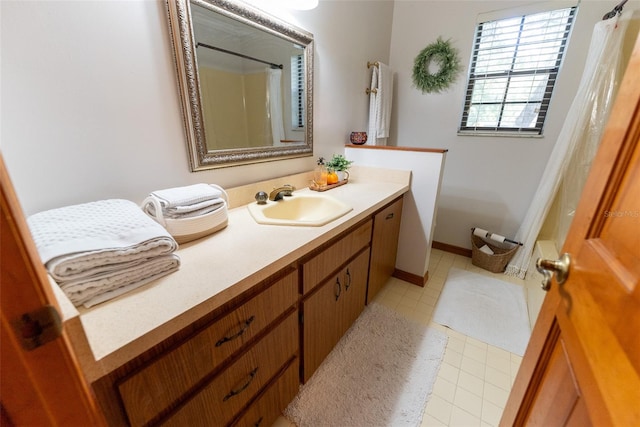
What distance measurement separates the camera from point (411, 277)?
2.14 m

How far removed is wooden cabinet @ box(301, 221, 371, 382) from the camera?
3.51ft

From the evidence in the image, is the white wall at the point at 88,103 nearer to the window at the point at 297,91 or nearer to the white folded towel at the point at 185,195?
the white folded towel at the point at 185,195

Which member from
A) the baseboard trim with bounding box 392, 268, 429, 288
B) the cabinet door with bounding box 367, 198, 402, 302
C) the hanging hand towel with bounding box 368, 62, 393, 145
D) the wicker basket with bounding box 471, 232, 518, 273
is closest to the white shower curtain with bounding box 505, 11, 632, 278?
the wicker basket with bounding box 471, 232, 518, 273

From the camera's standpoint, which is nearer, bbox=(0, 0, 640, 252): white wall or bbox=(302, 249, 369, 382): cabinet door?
bbox=(0, 0, 640, 252): white wall

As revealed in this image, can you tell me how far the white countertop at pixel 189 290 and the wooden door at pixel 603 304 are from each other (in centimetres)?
71

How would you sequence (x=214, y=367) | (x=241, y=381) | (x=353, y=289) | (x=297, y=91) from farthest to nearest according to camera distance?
(x=297, y=91), (x=353, y=289), (x=241, y=381), (x=214, y=367)

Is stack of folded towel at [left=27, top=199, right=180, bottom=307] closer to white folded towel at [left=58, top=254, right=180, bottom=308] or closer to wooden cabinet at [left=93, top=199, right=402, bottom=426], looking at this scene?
white folded towel at [left=58, top=254, right=180, bottom=308]

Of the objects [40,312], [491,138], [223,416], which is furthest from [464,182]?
[40,312]

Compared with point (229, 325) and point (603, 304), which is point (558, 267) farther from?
point (229, 325)

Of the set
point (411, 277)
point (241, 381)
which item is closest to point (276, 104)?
point (241, 381)

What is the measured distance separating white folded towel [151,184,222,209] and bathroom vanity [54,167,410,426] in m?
0.15

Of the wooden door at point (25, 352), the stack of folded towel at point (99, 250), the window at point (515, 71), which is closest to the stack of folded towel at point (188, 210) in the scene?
the stack of folded towel at point (99, 250)

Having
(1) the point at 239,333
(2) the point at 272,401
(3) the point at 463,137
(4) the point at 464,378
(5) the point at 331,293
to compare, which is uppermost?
(3) the point at 463,137

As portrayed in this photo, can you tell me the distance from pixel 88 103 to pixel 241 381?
3.36 ft
